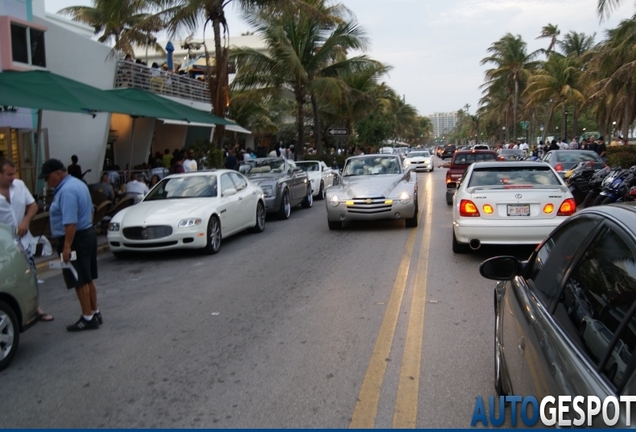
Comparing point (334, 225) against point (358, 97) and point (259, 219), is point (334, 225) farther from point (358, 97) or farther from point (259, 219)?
point (358, 97)

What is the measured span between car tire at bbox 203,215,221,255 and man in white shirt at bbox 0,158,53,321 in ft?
12.6

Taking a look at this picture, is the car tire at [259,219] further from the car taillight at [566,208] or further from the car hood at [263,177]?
the car taillight at [566,208]

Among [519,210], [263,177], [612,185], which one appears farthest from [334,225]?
[612,185]

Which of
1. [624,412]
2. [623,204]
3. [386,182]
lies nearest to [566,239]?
[623,204]

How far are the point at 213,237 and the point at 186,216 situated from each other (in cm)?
72

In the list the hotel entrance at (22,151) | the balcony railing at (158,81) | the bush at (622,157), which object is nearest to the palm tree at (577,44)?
the bush at (622,157)

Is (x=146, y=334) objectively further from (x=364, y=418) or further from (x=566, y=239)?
(x=566, y=239)

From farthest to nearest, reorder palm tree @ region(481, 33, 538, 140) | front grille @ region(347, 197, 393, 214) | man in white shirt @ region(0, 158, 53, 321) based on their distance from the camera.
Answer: palm tree @ region(481, 33, 538, 140)
front grille @ region(347, 197, 393, 214)
man in white shirt @ region(0, 158, 53, 321)

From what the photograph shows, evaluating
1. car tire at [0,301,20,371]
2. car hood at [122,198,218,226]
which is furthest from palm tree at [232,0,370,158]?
car tire at [0,301,20,371]

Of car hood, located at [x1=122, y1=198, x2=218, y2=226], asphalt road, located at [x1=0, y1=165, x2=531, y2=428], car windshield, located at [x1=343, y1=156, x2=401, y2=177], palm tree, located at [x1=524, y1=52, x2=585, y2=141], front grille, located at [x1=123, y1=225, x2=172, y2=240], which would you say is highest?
palm tree, located at [x1=524, y1=52, x2=585, y2=141]

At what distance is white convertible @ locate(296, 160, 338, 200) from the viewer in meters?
21.5

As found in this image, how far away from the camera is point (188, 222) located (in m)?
10.6

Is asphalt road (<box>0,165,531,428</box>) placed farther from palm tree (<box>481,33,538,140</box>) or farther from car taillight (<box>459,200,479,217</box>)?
palm tree (<box>481,33,538,140</box>)

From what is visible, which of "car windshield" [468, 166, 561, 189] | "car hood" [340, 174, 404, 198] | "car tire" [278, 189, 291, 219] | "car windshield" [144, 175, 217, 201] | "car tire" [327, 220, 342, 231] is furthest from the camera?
"car tire" [278, 189, 291, 219]
